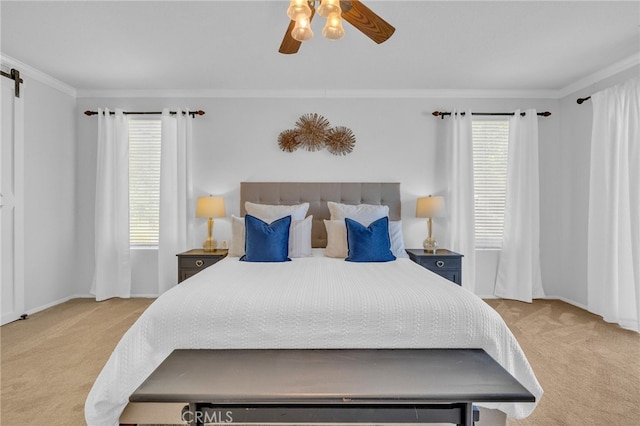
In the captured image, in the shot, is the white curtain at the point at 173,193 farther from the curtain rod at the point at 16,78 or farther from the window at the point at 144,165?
the curtain rod at the point at 16,78

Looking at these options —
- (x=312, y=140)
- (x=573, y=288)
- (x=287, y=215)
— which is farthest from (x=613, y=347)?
(x=312, y=140)

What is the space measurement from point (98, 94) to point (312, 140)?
2.77 metres

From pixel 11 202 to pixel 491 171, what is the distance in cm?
543

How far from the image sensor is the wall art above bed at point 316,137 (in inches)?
166

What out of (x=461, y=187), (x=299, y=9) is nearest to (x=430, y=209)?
(x=461, y=187)

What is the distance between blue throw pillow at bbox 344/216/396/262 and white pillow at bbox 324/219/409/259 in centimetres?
18

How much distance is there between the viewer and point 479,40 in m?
2.94

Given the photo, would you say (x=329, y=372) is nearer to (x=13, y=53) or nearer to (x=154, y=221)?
(x=154, y=221)

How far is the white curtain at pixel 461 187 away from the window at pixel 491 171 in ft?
0.61

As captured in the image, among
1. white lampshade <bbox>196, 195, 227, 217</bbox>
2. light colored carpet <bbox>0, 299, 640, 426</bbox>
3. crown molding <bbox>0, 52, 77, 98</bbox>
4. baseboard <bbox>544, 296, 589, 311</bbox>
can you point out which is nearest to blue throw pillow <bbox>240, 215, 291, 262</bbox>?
white lampshade <bbox>196, 195, 227, 217</bbox>

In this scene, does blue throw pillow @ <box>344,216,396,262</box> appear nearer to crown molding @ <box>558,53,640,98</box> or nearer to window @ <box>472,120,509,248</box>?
window @ <box>472,120,509,248</box>

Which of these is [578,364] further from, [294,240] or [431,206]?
[294,240]

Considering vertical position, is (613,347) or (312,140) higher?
(312,140)

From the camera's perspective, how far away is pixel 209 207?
3.87 m
